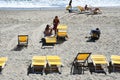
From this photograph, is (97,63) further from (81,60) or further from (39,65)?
(39,65)

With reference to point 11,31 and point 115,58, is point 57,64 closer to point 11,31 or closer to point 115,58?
point 115,58

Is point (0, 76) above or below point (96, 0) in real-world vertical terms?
below

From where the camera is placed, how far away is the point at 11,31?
1862 cm

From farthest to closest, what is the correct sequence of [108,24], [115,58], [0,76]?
[108,24], [115,58], [0,76]

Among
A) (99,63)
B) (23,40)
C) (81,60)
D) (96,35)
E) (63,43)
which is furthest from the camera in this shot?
(96,35)

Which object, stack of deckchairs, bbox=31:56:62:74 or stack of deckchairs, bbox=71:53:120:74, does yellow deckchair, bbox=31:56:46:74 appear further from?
stack of deckchairs, bbox=71:53:120:74

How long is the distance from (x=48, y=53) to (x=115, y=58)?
3.66 meters

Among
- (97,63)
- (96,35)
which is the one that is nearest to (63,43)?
(96,35)

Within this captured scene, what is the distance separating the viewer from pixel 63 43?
15758mm

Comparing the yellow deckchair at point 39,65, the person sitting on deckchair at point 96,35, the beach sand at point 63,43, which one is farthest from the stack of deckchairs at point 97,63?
the person sitting on deckchair at point 96,35

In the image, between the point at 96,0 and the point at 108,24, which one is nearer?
the point at 108,24

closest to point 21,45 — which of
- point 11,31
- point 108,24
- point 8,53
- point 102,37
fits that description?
point 8,53

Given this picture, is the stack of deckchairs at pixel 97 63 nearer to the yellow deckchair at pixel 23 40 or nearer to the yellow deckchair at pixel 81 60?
the yellow deckchair at pixel 81 60

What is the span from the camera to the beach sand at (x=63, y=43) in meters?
11.3
